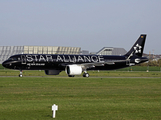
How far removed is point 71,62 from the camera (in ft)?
169

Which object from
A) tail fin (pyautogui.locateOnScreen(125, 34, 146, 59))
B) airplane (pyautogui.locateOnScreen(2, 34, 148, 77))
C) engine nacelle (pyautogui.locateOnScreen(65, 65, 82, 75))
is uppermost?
tail fin (pyautogui.locateOnScreen(125, 34, 146, 59))

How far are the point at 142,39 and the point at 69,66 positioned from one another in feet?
58.8

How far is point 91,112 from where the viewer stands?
15.2 metres

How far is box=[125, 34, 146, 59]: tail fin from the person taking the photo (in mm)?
57934

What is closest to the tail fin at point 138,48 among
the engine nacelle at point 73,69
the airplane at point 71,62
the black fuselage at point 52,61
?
the airplane at point 71,62

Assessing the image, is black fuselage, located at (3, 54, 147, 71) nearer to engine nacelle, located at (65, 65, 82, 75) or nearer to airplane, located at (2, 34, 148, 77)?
airplane, located at (2, 34, 148, 77)

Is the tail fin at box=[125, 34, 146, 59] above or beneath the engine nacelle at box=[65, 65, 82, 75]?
above

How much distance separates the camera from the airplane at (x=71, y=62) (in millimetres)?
48188

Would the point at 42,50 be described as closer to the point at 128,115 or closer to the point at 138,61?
the point at 138,61

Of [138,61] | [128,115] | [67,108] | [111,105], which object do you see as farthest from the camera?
[138,61]

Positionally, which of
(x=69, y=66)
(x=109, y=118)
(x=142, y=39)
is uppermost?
(x=142, y=39)

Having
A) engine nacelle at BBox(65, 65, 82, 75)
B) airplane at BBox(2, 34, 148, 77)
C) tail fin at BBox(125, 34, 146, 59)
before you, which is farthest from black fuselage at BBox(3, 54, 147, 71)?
tail fin at BBox(125, 34, 146, 59)

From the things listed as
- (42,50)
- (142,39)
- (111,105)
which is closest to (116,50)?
(42,50)

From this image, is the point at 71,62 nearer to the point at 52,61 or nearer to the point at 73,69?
the point at 73,69
